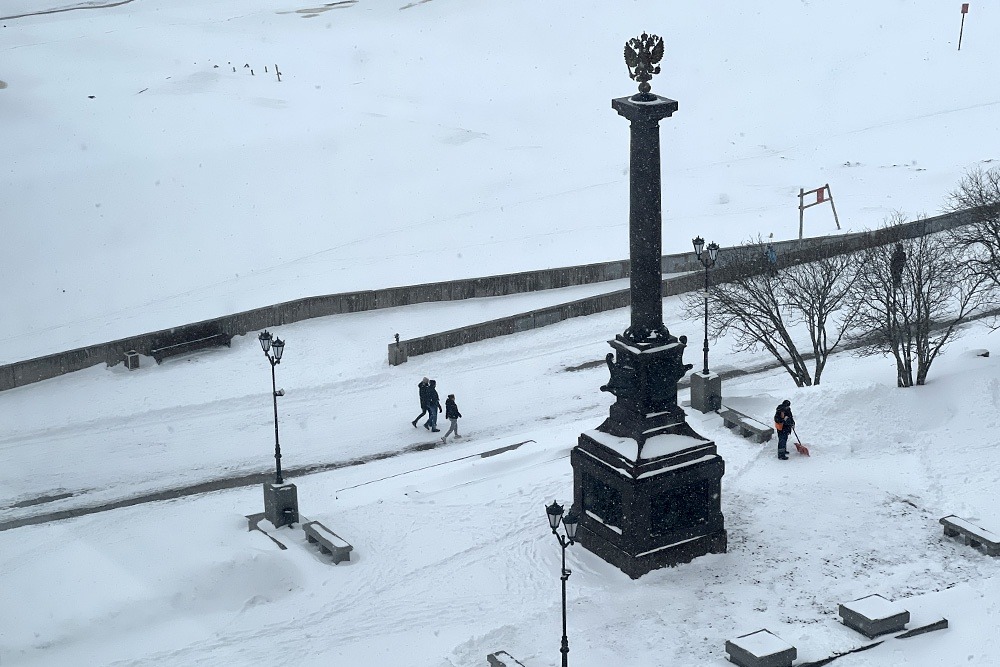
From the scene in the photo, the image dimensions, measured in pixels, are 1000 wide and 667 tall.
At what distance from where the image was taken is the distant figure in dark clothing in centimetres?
2645

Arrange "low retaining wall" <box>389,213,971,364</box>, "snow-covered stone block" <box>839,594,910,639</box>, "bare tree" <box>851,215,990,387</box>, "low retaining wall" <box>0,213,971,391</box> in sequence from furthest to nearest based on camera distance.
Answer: "low retaining wall" <box>389,213,971,364</box> < "low retaining wall" <box>0,213,971,391</box> < "bare tree" <box>851,215,990,387</box> < "snow-covered stone block" <box>839,594,910,639</box>

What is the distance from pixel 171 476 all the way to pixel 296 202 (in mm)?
23539

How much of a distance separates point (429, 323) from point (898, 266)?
13.1 meters

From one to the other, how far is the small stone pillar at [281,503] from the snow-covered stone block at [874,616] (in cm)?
927

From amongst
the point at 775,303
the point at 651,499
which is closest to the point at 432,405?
the point at 775,303

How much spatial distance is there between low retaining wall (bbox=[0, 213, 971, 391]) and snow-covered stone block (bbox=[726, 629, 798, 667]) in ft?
49.5

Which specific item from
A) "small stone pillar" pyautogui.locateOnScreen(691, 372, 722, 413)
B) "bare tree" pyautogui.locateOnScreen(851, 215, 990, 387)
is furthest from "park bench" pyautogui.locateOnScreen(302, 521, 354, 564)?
"bare tree" pyautogui.locateOnScreen(851, 215, 990, 387)

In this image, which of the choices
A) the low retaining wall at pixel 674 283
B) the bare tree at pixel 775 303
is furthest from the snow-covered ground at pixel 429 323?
the bare tree at pixel 775 303

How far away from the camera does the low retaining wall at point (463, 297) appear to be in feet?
103

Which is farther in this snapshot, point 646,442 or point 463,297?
point 463,297

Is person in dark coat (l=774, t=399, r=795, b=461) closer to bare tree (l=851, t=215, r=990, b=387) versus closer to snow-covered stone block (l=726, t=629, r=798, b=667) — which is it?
bare tree (l=851, t=215, r=990, b=387)

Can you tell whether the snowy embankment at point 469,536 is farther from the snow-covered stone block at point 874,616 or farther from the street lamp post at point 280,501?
the street lamp post at point 280,501

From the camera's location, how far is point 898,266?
86.9ft

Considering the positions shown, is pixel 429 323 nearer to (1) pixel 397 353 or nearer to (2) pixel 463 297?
(2) pixel 463 297
